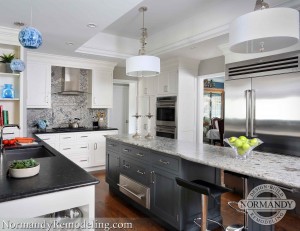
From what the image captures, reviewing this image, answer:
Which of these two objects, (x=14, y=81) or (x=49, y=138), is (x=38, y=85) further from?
(x=49, y=138)

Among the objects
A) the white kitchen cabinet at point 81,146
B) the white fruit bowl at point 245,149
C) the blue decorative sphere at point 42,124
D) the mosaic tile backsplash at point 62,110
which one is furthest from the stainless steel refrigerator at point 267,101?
the blue decorative sphere at point 42,124

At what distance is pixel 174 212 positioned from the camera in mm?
2316

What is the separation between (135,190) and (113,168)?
28.9 inches

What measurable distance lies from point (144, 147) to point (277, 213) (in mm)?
1523

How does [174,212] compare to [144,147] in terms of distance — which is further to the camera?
[144,147]

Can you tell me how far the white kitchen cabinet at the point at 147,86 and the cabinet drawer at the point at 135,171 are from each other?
258 centimetres

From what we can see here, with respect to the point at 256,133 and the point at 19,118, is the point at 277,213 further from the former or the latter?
the point at 19,118

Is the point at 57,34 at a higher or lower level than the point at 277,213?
higher

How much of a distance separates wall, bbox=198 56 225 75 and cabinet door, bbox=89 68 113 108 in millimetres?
2158

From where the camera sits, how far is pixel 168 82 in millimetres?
4988

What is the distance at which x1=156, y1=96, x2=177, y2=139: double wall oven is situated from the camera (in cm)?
482

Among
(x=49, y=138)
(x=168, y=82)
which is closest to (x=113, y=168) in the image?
(x=49, y=138)

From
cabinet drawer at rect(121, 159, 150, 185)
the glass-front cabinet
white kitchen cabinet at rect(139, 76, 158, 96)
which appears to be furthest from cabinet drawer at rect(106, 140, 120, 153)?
the glass-front cabinet

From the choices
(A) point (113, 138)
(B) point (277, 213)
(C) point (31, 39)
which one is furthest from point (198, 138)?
(C) point (31, 39)
